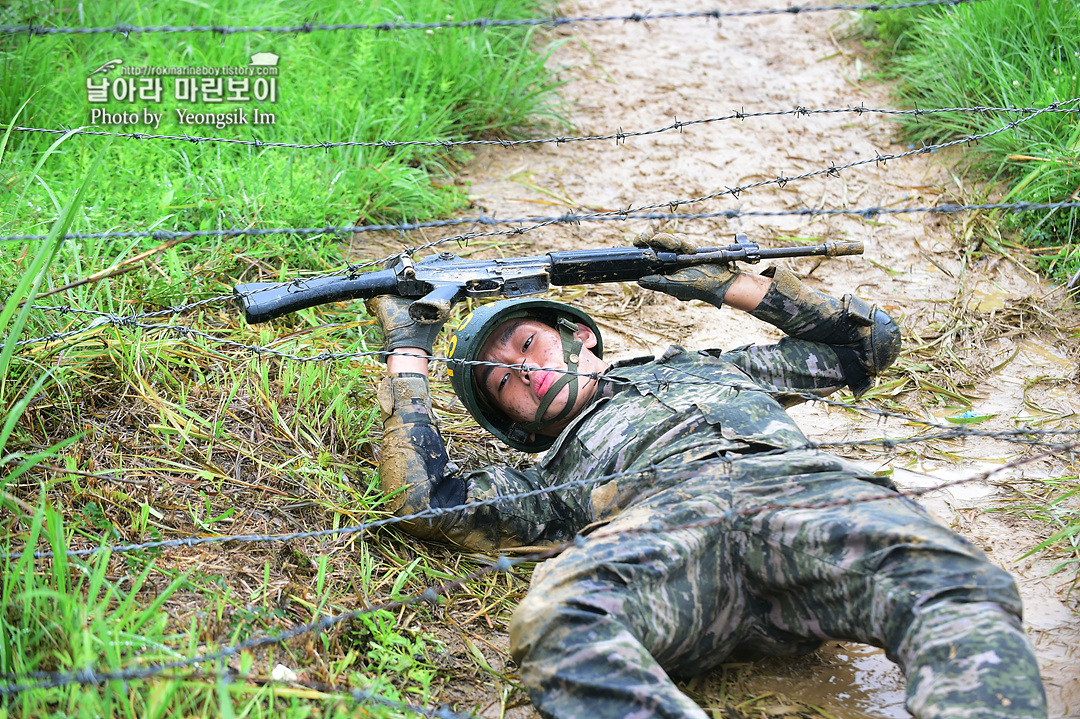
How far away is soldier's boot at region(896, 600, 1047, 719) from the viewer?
1.87 meters

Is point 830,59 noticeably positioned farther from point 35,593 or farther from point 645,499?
point 35,593

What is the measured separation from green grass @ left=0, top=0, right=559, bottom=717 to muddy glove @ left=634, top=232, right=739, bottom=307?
106 cm

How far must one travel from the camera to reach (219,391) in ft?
10.6

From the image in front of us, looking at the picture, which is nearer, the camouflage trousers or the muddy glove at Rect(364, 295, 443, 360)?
the camouflage trousers

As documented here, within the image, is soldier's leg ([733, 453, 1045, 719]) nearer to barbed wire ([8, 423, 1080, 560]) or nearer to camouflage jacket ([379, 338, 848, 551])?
→ barbed wire ([8, 423, 1080, 560])

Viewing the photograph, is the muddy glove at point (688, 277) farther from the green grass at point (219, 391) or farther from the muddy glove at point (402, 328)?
the green grass at point (219, 391)

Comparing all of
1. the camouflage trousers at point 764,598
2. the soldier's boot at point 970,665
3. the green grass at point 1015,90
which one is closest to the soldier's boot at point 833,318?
the camouflage trousers at point 764,598

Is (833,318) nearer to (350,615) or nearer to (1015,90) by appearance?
(350,615)

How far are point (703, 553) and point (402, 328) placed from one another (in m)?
1.28

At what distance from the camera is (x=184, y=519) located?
8.84 feet

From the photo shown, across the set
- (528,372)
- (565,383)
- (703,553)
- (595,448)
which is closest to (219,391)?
(528,372)

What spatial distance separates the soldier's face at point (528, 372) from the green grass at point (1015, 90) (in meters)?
2.83

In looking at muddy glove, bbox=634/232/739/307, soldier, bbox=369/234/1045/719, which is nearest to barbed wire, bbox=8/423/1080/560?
soldier, bbox=369/234/1045/719

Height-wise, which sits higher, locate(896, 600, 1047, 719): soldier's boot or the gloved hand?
the gloved hand
